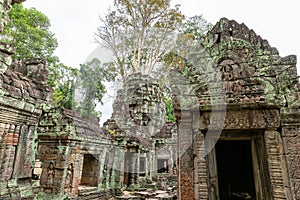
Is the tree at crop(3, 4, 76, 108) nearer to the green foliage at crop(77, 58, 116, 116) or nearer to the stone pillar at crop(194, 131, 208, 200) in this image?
the green foliage at crop(77, 58, 116, 116)

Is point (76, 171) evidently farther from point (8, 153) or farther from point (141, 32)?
point (141, 32)

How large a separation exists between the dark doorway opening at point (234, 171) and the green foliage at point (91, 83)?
57.2ft

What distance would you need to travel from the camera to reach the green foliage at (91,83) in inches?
848

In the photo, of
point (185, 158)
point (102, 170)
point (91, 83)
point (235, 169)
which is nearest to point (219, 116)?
point (185, 158)

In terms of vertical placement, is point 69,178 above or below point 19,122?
below

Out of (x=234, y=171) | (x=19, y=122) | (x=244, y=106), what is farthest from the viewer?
(x=234, y=171)

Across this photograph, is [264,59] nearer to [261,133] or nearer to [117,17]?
[261,133]

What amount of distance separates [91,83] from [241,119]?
20.8 m

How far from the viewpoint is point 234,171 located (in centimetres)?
552

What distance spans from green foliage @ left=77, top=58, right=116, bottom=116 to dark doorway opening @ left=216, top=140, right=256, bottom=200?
17429 millimetres

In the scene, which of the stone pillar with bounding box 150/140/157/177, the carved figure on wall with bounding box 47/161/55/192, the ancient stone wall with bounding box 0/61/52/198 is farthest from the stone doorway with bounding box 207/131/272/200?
the stone pillar with bounding box 150/140/157/177

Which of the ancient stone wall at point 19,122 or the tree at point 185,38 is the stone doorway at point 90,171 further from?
the tree at point 185,38

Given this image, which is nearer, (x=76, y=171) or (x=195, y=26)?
(x=76, y=171)

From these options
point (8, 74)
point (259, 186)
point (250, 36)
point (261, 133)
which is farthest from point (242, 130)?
point (8, 74)
